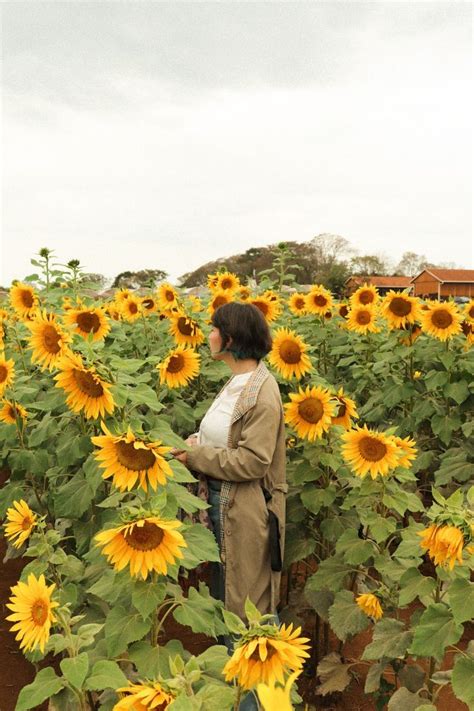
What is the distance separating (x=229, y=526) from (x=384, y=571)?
72cm

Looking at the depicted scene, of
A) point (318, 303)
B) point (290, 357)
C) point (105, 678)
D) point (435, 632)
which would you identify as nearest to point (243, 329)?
point (290, 357)

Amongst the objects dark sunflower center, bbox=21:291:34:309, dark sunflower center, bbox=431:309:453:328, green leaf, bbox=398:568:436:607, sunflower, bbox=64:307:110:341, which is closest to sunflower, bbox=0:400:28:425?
sunflower, bbox=64:307:110:341

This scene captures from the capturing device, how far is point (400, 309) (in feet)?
15.7

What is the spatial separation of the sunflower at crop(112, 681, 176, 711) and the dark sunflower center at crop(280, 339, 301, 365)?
2.53 m

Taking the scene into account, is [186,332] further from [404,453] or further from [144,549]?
[144,549]

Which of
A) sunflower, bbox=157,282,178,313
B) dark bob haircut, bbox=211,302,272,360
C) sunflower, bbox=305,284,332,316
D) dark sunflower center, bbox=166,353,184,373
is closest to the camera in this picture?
dark bob haircut, bbox=211,302,272,360

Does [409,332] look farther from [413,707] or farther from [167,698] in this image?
[167,698]

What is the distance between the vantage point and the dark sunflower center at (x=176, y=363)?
3.33 m

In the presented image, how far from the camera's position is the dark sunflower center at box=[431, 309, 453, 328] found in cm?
455

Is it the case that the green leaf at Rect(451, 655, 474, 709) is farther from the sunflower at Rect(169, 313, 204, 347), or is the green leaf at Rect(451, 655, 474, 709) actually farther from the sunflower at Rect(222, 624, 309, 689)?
the sunflower at Rect(169, 313, 204, 347)

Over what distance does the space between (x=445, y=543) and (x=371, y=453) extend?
90cm

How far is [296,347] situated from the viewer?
374 centimetres

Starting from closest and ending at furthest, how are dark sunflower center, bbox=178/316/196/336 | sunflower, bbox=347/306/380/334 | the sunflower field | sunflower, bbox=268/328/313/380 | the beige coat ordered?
the sunflower field < the beige coat < sunflower, bbox=268/328/313/380 < dark sunflower center, bbox=178/316/196/336 < sunflower, bbox=347/306/380/334

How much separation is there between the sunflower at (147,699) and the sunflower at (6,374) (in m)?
2.10
